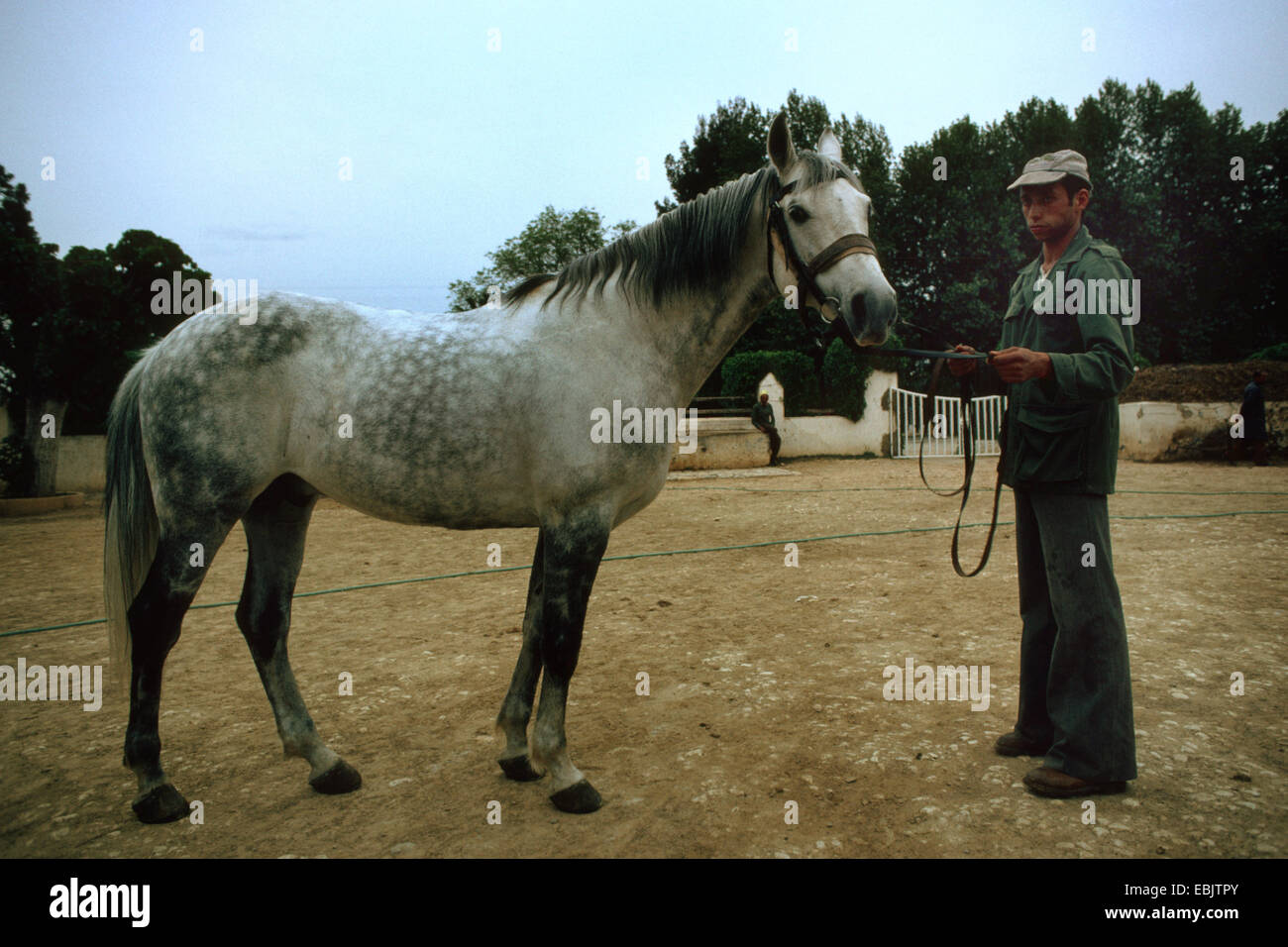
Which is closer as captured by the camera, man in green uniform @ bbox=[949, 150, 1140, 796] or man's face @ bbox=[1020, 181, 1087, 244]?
man in green uniform @ bbox=[949, 150, 1140, 796]

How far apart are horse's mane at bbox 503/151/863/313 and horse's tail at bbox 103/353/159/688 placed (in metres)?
1.82

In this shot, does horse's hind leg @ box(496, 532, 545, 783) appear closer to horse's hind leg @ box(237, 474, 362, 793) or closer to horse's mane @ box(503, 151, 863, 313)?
horse's hind leg @ box(237, 474, 362, 793)

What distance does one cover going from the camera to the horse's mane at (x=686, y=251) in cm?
282

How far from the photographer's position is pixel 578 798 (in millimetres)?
2719

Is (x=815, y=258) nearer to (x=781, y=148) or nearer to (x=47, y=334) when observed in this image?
(x=781, y=148)

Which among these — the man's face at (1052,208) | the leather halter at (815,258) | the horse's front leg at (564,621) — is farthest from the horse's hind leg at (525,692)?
the man's face at (1052,208)

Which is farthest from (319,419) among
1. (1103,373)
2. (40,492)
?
(40,492)

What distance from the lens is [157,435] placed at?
2.79 m

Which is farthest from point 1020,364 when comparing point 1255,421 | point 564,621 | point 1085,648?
point 1255,421

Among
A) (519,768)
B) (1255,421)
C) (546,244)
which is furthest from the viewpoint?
(546,244)

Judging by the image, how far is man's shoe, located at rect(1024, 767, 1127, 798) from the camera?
2.64m

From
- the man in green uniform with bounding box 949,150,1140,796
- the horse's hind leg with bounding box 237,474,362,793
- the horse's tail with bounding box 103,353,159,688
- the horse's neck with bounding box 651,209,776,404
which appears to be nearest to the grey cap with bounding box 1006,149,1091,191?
the man in green uniform with bounding box 949,150,1140,796

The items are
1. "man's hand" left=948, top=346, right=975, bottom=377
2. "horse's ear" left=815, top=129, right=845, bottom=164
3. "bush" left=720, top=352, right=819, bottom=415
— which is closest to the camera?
"man's hand" left=948, top=346, right=975, bottom=377

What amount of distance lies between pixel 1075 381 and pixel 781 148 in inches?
53.6
